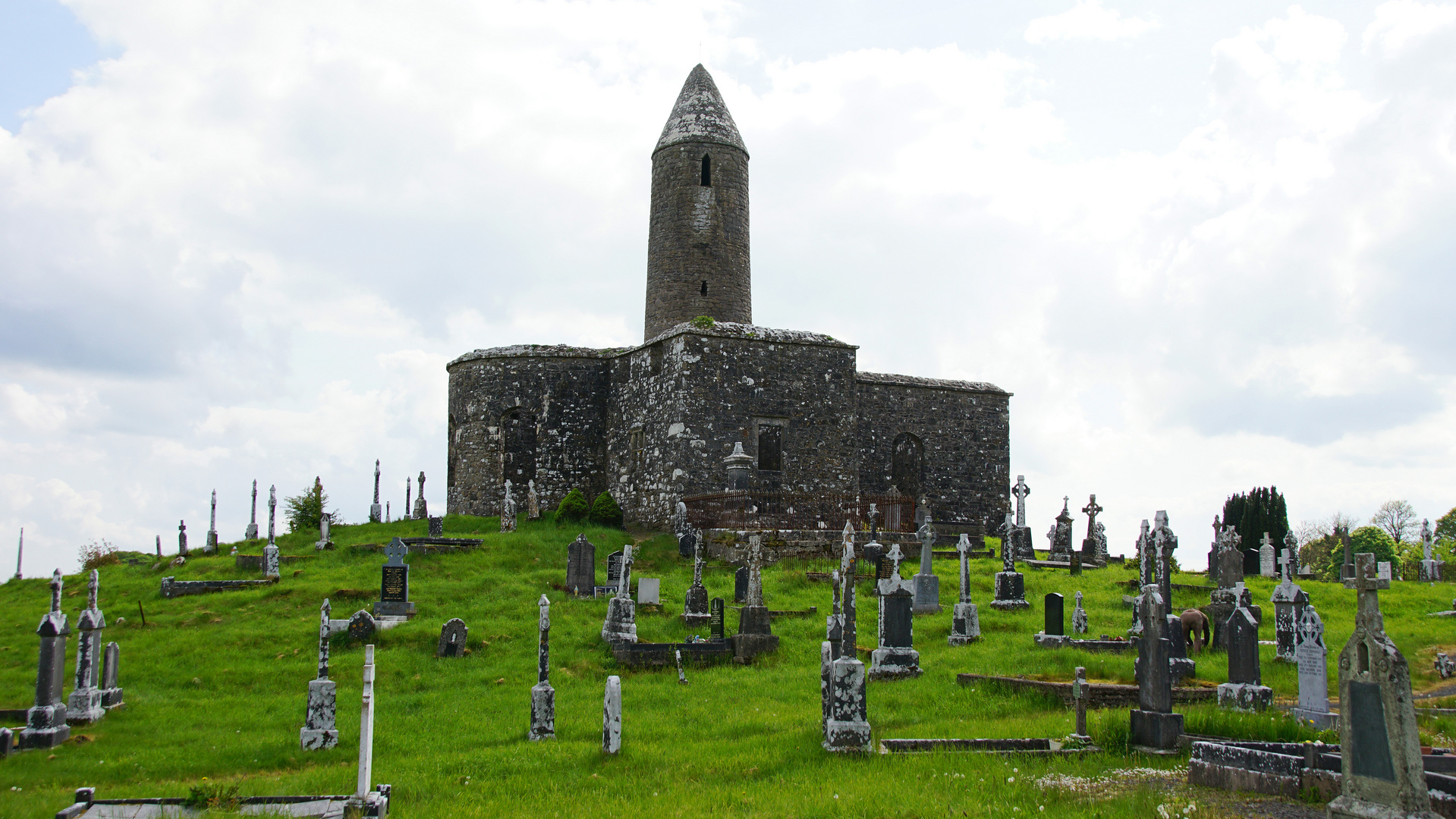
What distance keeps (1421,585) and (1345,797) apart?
2192 centimetres

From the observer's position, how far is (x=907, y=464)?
1170 inches

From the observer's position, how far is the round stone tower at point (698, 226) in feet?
95.7

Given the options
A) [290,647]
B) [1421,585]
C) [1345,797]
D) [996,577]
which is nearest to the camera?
[1345,797]

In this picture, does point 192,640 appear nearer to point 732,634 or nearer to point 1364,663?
point 732,634

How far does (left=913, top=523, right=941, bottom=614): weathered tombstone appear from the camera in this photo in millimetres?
16703

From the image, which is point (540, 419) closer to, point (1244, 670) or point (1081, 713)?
point (1244, 670)

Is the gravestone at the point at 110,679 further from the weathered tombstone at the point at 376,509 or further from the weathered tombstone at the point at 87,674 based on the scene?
the weathered tombstone at the point at 376,509

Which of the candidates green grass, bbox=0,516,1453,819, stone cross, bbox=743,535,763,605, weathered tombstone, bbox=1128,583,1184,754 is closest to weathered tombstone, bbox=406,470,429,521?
green grass, bbox=0,516,1453,819

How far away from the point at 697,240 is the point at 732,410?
6538mm

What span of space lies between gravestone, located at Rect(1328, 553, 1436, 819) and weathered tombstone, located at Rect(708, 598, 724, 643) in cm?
952

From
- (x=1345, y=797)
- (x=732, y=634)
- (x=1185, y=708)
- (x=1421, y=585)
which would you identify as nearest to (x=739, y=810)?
(x=1345, y=797)

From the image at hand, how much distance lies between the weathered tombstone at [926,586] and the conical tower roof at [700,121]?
54.7 feet

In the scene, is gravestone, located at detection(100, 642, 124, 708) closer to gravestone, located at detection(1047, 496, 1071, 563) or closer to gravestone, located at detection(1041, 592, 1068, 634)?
gravestone, located at detection(1041, 592, 1068, 634)

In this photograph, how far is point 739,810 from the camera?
714 cm
